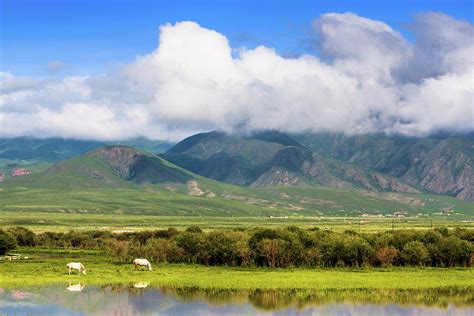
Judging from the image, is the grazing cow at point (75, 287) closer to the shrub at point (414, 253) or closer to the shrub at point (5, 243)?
the shrub at point (414, 253)

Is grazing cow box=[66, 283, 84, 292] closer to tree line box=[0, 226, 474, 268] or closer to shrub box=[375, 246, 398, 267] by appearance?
tree line box=[0, 226, 474, 268]

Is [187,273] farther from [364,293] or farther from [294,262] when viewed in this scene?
[364,293]

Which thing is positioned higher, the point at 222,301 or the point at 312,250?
the point at 312,250

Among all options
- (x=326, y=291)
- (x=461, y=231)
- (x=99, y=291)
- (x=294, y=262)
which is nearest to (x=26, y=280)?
(x=99, y=291)

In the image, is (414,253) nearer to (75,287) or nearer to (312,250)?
(312,250)

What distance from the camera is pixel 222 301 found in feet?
237

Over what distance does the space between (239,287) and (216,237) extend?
32514 mm

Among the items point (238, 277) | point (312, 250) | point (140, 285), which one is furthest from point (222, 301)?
point (312, 250)

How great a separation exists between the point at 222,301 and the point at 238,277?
1902cm

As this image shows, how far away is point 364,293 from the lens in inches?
3071

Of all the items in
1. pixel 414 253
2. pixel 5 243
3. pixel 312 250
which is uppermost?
pixel 312 250

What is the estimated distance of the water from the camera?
65875 millimetres

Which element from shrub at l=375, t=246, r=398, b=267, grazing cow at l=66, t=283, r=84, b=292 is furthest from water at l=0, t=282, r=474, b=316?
shrub at l=375, t=246, r=398, b=267

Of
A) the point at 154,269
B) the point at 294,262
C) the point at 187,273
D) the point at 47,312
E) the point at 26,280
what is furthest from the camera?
the point at 294,262
